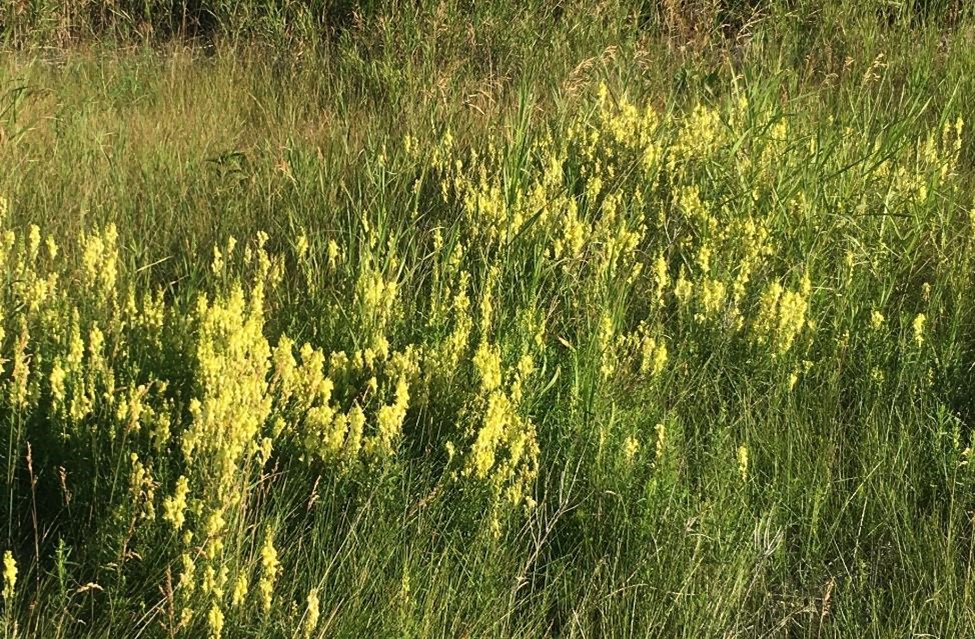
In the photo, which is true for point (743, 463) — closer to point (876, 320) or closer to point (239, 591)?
point (876, 320)

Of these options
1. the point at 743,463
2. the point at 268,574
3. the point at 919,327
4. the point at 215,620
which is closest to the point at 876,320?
the point at 919,327

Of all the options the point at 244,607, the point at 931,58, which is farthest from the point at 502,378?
the point at 931,58

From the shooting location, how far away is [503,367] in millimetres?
2449

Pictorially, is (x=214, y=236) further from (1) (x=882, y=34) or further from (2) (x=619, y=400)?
(1) (x=882, y=34)

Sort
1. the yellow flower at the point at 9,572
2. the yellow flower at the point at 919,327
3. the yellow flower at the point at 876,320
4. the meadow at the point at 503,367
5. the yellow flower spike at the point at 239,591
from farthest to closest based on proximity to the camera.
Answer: the yellow flower at the point at 876,320
the yellow flower at the point at 919,327
the meadow at the point at 503,367
the yellow flower spike at the point at 239,591
the yellow flower at the point at 9,572

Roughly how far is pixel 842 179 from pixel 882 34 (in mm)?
1690

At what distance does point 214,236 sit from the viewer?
10.7 ft

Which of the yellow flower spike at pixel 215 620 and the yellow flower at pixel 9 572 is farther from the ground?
the yellow flower at pixel 9 572

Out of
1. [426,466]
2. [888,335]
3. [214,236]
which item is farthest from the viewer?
[214,236]

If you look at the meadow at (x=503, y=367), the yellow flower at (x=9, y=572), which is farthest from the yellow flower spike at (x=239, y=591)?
the yellow flower at (x=9, y=572)

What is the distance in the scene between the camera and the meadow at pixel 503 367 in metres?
1.97

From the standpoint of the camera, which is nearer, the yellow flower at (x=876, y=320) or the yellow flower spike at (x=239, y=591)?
the yellow flower spike at (x=239, y=591)

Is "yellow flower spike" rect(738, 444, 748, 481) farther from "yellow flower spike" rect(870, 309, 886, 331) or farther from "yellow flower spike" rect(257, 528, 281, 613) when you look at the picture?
"yellow flower spike" rect(257, 528, 281, 613)

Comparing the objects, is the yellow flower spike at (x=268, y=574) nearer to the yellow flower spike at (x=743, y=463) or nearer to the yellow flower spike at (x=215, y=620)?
the yellow flower spike at (x=215, y=620)
